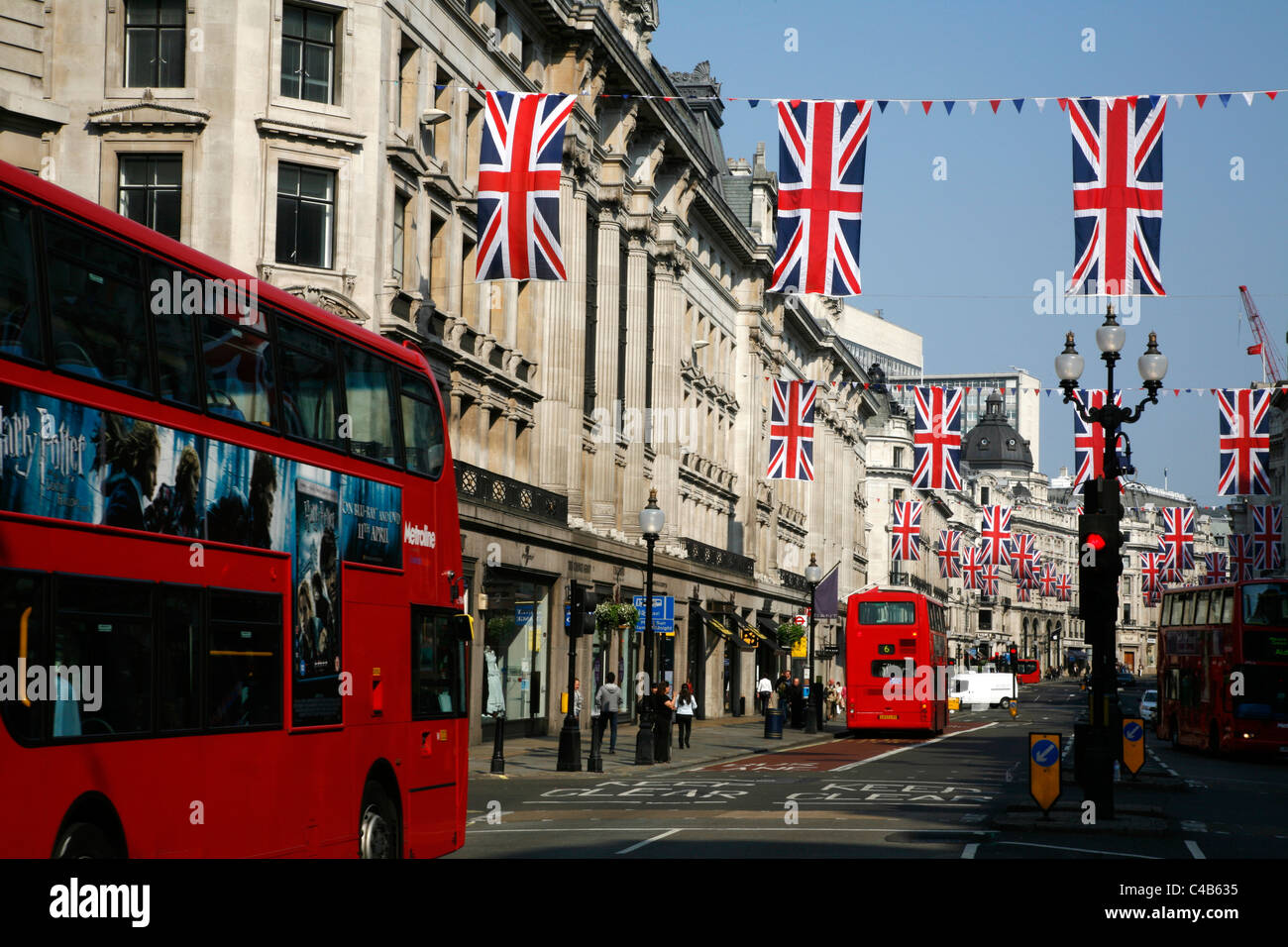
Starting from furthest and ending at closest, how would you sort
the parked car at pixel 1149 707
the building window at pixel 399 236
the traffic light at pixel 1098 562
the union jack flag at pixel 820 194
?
the parked car at pixel 1149 707, the building window at pixel 399 236, the union jack flag at pixel 820 194, the traffic light at pixel 1098 562

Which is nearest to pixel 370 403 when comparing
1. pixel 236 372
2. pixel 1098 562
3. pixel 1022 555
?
pixel 236 372

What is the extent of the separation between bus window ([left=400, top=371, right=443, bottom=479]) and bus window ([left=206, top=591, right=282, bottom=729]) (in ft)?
10.9

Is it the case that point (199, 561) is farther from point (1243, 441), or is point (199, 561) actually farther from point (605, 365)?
point (1243, 441)

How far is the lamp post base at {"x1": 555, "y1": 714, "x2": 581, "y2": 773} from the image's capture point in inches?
1283

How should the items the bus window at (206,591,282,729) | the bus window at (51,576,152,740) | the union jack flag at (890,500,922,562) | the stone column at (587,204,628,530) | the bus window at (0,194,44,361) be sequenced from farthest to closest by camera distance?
the union jack flag at (890,500,922,562) < the stone column at (587,204,628,530) < the bus window at (206,591,282,729) < the bus window at (51,576,152,740) < the bus window at (0,194,44,361)

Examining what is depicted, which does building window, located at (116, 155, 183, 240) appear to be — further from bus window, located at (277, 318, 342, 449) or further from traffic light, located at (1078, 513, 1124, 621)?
bus window, located at (277, 318, 342, 449)

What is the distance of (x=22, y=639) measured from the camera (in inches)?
358

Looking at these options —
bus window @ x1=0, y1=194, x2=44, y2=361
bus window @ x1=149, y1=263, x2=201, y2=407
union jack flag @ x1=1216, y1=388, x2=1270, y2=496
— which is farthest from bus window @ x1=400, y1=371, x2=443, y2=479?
union jack flag @ x1=1216, y1=388, x2=1270, y2=496

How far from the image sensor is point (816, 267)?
26.4m

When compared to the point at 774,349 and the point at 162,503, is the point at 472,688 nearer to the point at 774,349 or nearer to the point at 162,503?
the point at 162,503

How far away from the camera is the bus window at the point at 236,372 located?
38.0ft

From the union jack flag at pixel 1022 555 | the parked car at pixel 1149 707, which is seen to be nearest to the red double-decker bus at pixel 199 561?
the parked car at pixel 1149 707

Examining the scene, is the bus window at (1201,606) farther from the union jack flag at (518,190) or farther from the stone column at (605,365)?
the union jack flag at (518,190)

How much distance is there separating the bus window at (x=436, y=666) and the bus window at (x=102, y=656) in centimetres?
476
